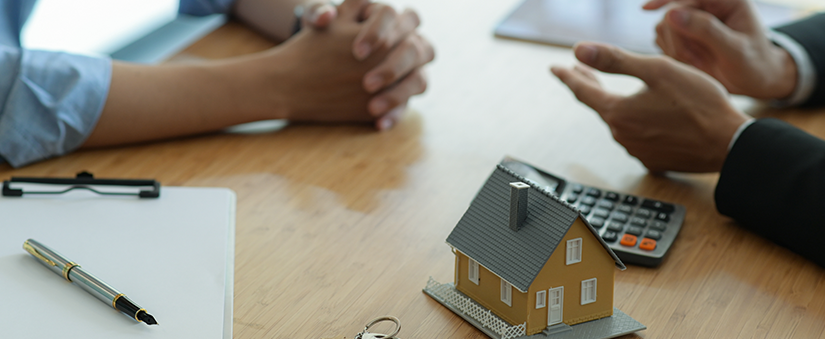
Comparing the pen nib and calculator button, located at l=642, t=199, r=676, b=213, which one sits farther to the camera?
calculator button, located at l=642, t=199, r=676, b=213

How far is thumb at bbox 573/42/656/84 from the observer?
74cm

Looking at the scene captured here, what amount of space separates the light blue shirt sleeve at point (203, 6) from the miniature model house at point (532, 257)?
Answer: 81 cm

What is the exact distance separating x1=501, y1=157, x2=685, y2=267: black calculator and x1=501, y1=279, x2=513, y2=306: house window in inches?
6.0

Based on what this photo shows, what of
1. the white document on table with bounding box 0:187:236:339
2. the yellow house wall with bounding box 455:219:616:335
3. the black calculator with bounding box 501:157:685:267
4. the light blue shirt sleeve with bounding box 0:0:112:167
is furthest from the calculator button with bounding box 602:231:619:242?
the light blue shirt sleeve with bounding box 0:0:112:167

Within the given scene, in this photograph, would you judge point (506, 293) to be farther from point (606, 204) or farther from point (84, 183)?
point (84, 183)

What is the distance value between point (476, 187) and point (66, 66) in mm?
492

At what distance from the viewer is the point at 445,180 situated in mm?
785

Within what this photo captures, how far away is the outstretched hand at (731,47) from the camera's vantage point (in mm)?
926

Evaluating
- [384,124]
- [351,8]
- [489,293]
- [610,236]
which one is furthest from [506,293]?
[351,8]

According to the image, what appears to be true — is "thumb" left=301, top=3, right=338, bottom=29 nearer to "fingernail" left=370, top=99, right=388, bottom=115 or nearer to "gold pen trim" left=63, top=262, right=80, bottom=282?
"fingernail" left=370, top=99, right=388, bottom=115

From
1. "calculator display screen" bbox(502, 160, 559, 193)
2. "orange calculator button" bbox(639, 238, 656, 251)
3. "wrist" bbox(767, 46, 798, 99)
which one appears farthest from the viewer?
"wrist" bbox(767, 46, 798, 99)

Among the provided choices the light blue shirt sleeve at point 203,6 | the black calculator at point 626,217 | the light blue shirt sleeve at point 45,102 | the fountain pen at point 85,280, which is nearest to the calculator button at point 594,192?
the black calculator at point 626,217

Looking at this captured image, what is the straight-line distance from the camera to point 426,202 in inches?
29.1

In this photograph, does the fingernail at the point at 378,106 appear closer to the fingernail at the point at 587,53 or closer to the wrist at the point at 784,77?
→ the fingernail at the point at 587,53
